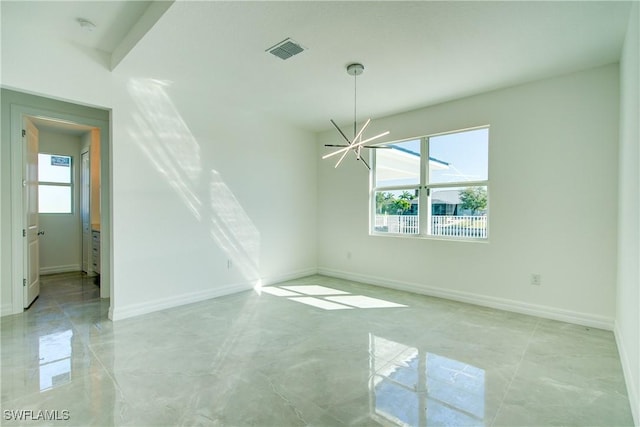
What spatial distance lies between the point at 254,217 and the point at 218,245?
0.76 m

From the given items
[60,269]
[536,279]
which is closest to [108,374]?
[536,279]

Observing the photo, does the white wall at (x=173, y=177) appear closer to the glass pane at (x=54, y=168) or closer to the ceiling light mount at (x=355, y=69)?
the ceiling light mount at (x=355, y=69)

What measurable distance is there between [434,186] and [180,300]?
3878 mm

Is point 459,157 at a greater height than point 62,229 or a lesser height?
greater

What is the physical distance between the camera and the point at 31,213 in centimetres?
404

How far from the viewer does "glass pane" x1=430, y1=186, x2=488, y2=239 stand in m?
4.13

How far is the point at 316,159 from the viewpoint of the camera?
6.03 meters

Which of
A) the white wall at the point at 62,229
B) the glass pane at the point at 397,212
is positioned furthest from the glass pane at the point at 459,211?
the white wall at the point at 62,229

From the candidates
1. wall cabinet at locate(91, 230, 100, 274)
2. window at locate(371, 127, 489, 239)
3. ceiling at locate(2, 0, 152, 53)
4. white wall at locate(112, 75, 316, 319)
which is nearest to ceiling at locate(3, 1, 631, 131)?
ceiling at locate(2, 0, 152, 53)

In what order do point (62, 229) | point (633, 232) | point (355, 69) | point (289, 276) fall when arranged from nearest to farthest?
1. point (633, 232)
2. point (355, 69)
3. point (289, 276)
4. point (62, 229)

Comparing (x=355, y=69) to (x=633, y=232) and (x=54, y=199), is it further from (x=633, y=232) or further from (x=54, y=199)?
(x=54, y=199)

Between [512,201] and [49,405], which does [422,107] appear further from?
[49,405]

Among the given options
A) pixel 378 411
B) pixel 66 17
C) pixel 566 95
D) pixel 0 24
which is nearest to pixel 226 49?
pixel 66 17

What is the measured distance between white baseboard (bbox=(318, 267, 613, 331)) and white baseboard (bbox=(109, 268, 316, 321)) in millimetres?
1761
